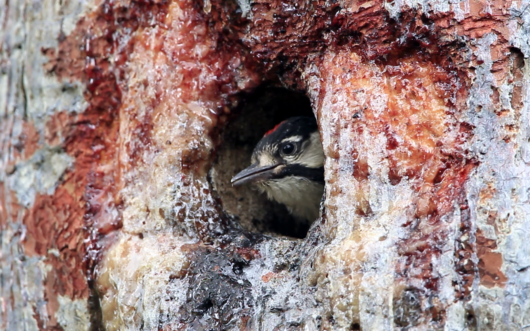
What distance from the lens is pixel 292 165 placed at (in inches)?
173

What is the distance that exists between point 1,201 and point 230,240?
1.39m

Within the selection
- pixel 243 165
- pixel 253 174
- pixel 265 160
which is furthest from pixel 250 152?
pixel 253 174

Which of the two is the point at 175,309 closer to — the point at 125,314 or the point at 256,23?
the point at 125,314

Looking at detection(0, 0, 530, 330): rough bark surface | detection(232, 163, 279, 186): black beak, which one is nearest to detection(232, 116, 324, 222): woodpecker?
detection(232, 163, 279, 186): black beak

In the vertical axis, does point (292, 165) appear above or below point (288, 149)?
below

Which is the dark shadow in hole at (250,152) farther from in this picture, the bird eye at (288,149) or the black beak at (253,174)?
the bird eye at (288,149)

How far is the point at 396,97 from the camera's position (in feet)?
9.71

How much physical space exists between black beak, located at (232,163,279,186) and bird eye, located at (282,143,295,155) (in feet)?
0.42

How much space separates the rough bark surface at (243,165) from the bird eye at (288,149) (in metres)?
0.28

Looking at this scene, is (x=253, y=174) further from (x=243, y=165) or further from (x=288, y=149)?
(x=288, y=149)

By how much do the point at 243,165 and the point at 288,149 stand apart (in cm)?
33

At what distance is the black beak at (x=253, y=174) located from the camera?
3924mm

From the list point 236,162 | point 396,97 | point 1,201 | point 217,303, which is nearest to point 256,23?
point 396,97

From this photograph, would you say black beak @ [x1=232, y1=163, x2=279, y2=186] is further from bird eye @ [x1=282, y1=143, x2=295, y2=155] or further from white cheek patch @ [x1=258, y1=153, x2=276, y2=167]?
bird eye @ [x1=282, y1=143, x2=295, y2=155]
